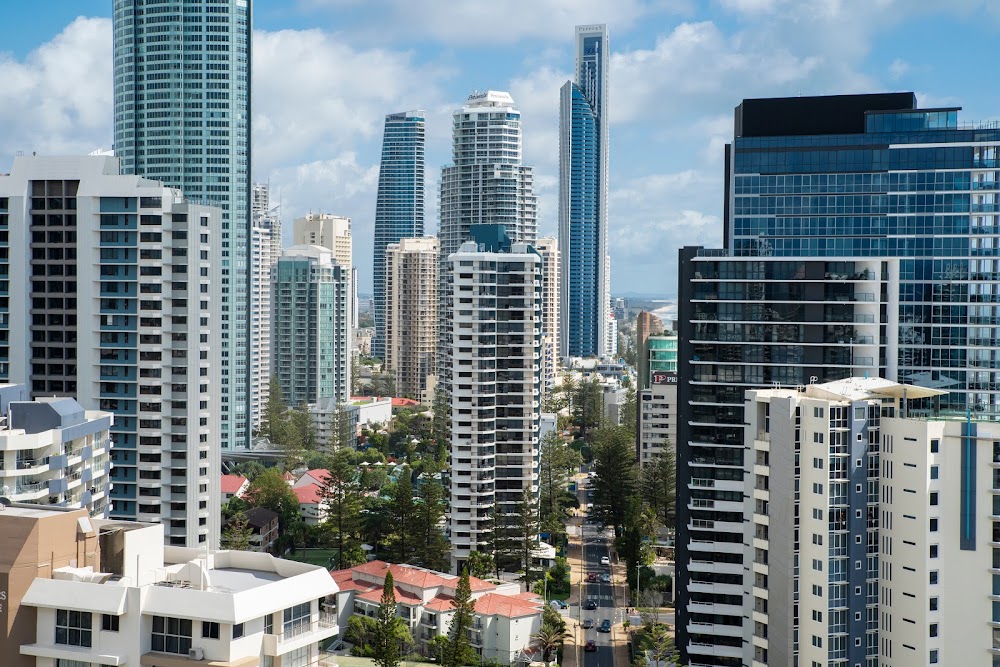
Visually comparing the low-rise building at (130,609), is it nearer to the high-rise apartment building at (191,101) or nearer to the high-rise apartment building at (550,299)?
the high-rise apartment building at (191,101)

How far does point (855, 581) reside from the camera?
2272cm

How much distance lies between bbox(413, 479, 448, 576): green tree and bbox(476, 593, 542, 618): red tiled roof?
284 inches

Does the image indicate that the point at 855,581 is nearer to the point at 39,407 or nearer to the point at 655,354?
the point at 39,407

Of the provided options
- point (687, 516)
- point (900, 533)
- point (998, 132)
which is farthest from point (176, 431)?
point (998, 132)

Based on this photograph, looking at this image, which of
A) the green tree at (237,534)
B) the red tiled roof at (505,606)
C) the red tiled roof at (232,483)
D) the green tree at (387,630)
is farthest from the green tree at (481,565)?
the red tiled roof at (232,483)

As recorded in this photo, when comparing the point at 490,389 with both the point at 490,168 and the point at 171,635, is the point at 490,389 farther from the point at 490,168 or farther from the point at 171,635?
the point at 490,168

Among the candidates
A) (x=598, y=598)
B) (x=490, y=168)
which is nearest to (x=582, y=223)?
(x=490, y=168)

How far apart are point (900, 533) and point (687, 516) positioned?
280 inches

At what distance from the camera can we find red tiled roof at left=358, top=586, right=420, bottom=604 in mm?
34156

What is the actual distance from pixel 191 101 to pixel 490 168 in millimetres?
22265

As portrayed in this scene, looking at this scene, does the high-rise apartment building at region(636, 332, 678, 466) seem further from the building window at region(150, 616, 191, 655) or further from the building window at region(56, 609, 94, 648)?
the building window at region(56, 609, 94, 648)

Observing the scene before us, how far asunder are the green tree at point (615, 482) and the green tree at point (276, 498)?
1426 centimetres

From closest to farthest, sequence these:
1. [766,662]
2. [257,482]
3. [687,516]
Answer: [766,662] < [687,516] < [257,482]

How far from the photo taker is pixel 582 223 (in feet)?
486
